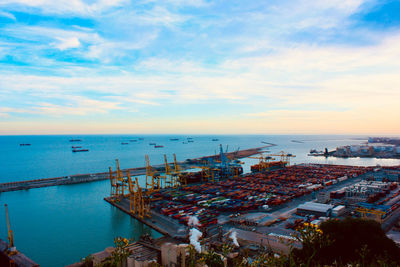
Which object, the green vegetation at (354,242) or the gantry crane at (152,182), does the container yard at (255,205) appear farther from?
the green vegetation at (354,242)

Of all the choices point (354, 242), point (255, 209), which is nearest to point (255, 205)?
point (255, 209)

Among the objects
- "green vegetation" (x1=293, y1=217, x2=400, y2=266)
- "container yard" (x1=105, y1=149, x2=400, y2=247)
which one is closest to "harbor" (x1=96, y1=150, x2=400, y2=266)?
"container yard" (x1=105, y1=149, x2=400, y2=247)

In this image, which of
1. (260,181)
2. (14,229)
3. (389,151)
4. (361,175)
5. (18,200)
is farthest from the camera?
(389,151)

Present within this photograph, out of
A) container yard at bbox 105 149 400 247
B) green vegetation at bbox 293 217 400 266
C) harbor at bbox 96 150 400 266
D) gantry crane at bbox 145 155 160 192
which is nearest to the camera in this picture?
green vegetation at bbox 293 217 400 266

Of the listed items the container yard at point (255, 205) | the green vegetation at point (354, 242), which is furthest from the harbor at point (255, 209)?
the green vegetation at point (354, 242)

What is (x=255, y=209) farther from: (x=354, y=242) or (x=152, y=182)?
(x=152, y=182)

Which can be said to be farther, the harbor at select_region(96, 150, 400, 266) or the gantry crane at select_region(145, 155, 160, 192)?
the gantry crane at select_region(145, 155, 160, 192)

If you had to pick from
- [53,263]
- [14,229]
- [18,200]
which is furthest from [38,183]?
[53,263]

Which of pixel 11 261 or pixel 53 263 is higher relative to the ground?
pixel 11 261

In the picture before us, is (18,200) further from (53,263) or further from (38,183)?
(53,263)

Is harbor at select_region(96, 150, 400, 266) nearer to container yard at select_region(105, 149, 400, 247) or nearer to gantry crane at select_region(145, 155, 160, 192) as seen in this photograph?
container yard at select_region(105, 149, 400, 247)

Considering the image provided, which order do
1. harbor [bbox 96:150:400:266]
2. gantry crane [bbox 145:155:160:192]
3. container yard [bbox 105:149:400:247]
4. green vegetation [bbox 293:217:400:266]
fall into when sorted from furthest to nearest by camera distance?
1. gantry crane [bbox 145:155:160:192]
2. container yard [bbox 105:149:400:247]
3. harbor [bbox 96:150:400:266]
4. green vegetation [bbox 293:217:400:266]
